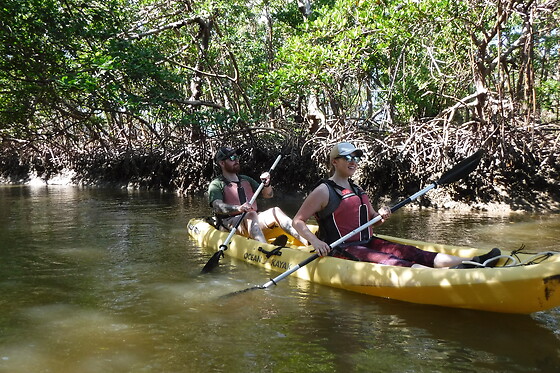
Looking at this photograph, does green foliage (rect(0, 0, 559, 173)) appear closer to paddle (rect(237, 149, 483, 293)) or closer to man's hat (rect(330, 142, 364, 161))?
paddle (rect(237, 149, 483, 293))

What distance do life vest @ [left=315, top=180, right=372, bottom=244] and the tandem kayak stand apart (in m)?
0.25

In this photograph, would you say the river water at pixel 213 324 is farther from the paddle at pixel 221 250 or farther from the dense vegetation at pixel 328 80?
the dense vegetation at pixel 328 80

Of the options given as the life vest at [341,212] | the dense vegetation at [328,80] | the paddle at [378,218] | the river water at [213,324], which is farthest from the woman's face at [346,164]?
the dense vegetation at [328,80]

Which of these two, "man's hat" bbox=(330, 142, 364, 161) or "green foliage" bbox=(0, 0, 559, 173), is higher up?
"green foliage" bbox=(0, 0, 559, 173)

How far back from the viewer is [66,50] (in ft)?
28.7

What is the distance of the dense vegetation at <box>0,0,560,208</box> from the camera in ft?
25.7

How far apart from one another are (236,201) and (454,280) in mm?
2706

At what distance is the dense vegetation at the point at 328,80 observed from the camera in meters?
7.85

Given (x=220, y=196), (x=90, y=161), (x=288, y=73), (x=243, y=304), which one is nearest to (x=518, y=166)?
(x=288, y=73)

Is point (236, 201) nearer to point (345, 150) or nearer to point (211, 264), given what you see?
point (211, 264)

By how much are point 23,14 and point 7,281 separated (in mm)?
5111

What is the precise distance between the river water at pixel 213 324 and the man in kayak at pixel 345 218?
0.35 m

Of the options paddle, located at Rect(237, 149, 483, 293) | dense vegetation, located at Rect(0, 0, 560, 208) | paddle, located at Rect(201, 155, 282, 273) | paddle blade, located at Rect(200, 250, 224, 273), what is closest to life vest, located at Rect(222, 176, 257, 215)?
paddle, located at Rect(201, 155, 282, 273)

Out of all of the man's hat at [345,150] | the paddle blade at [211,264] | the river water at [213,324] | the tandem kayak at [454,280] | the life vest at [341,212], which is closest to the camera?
the river water at [213,324]
